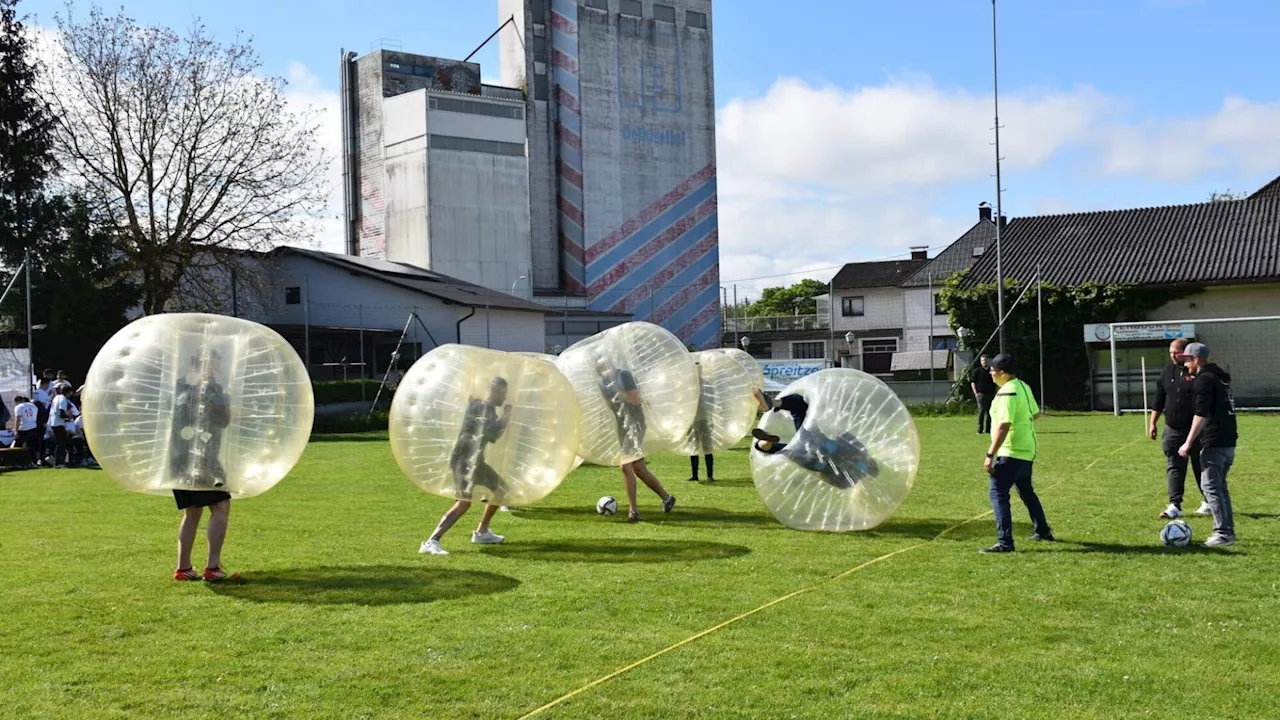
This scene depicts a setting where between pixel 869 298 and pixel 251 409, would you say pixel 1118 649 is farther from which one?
pixel 869 298

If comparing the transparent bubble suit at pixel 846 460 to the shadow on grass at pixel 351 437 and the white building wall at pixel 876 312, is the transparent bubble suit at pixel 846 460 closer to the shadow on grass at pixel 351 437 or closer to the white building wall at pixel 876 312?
the shadow on grass at pixel 351 437

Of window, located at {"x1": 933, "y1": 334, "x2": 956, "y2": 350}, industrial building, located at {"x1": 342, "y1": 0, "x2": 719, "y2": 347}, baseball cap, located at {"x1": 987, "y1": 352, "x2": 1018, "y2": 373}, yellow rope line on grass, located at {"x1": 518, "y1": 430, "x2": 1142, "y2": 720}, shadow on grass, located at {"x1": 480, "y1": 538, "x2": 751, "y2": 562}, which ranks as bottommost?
yellow rope line on grass, located at {"x1": 518, "y1": 430, "x2": 1142, "y2": 720}

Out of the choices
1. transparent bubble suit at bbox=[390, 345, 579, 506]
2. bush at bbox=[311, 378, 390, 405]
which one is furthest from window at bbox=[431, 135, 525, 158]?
transparent bubble suit at bbox=[390, 345, 579, 506]

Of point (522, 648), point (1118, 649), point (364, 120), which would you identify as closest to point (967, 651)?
point (1118, 649)

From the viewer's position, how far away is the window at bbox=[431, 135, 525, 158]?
200 ft

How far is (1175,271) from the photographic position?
3841cm

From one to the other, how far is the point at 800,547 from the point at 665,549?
4.08ft

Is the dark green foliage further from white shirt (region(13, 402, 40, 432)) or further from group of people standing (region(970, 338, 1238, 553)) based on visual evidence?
white shirt (region(13, 402, 40, 432))

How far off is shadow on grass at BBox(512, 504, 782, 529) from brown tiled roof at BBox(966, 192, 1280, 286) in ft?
96.8

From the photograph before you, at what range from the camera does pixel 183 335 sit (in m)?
8.84

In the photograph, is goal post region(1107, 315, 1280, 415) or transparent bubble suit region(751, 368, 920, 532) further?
goal post region(1107, 315, 1280, 415)

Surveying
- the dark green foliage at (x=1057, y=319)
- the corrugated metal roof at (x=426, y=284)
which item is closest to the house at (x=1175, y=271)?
the dark green foliage at (x=1057, y=319)

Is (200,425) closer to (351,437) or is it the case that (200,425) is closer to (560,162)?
(351,437)

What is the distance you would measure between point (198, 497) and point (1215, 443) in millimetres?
8702
